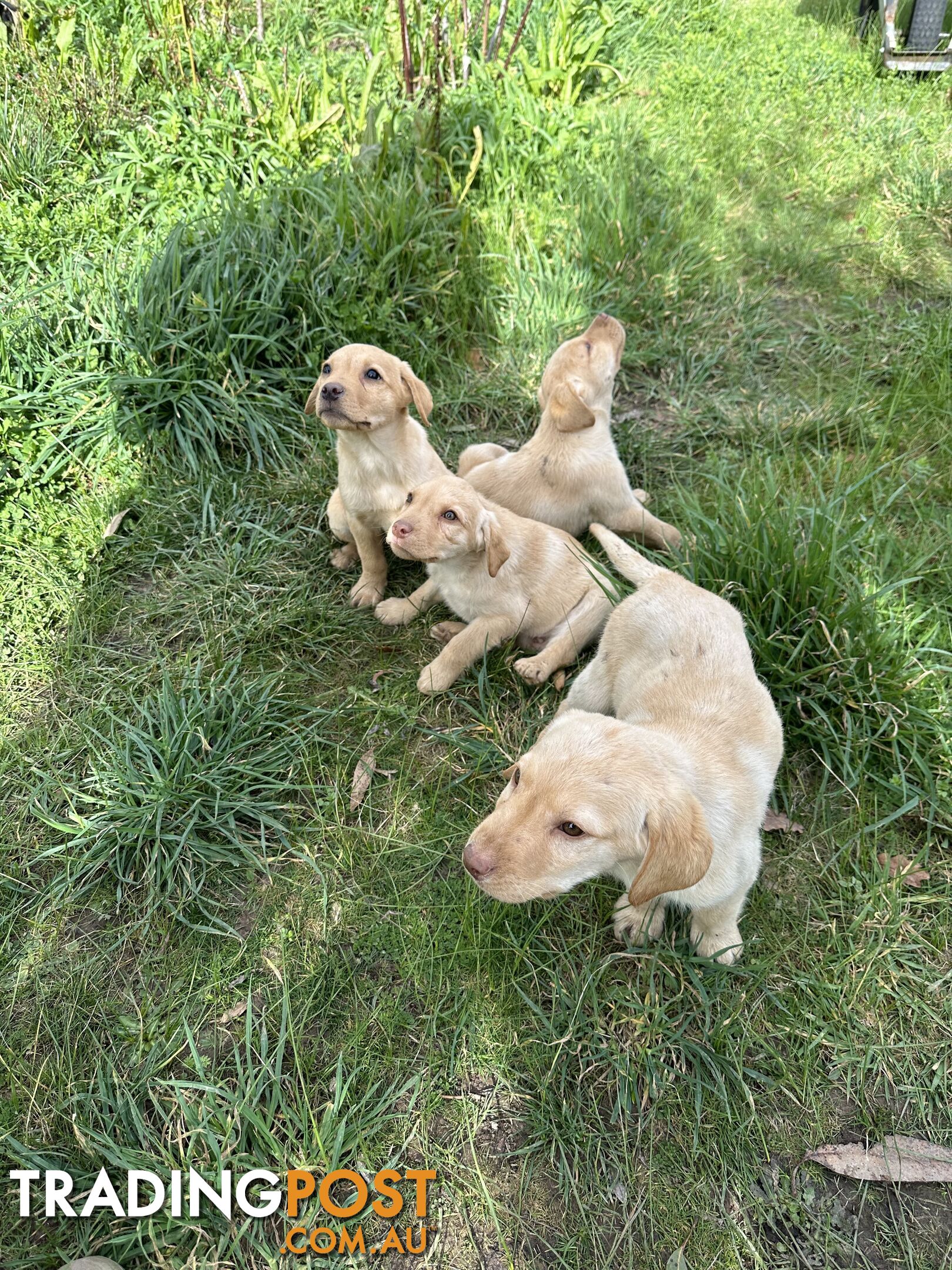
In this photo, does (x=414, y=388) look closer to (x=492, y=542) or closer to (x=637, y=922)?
(x=492, y=542)

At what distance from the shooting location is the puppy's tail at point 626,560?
10.6ft

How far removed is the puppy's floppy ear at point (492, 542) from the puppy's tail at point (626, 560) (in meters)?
0.45

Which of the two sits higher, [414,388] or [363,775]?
[414,388]

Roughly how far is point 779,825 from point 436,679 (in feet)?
4.96

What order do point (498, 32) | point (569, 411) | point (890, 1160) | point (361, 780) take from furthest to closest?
point (498, 32) → point (569, 411) → point (361, 780) → point (890, 1160)

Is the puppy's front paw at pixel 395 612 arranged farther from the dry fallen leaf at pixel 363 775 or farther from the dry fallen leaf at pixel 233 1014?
the dry fallen leaf at pixel 233 1014

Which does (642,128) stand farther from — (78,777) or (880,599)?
(78,777)

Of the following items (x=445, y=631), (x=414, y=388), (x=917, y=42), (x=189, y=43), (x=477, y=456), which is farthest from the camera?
(x=917, y=42)

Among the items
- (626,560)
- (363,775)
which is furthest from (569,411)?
(363,775)

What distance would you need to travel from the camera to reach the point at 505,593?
347 cm

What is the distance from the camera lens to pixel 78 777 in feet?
10.5

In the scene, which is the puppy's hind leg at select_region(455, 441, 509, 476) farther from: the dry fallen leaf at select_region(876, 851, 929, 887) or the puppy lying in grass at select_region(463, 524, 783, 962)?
the dry fallen leaf at select_region(876, 851, 929, 887)

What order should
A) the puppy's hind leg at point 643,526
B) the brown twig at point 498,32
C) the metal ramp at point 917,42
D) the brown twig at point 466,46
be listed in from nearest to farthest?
the puppy's hind leg at point 643,526, the brown twig at point 498,32, the brown twig at point 466,46, the metal ramp at point 917,42

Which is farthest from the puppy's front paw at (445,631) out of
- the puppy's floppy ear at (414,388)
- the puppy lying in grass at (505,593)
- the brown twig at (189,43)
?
the brown twig at (189,43)
